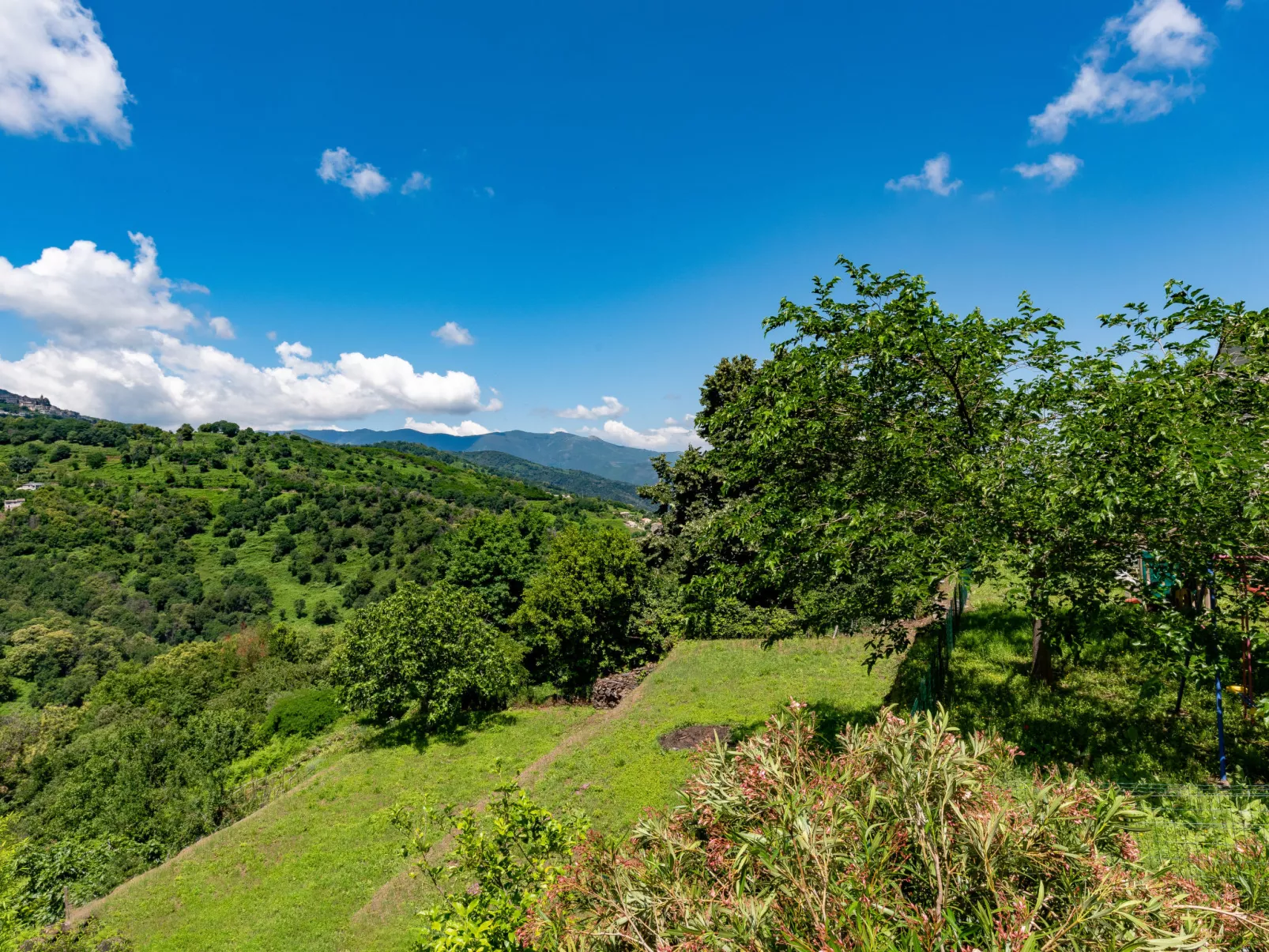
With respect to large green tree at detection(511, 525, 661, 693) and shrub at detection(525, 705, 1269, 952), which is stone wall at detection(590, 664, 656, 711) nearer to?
large green tree at detection(511, 525, 661, 693)

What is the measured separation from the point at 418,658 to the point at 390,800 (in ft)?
20.4

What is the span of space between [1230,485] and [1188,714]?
5.77 meters

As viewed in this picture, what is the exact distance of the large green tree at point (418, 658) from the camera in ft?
77.5

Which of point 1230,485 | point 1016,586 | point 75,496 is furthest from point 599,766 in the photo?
point 75,496

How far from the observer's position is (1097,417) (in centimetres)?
669

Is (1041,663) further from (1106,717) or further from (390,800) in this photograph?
(390,800)

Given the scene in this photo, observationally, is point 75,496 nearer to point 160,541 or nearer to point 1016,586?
point 160,541

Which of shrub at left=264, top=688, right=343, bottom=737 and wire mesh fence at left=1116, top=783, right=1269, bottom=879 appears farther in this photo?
shrub at left=264, top=688, right=343, bottom=737

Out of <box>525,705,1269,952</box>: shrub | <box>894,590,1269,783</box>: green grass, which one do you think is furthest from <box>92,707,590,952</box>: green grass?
<box>894,590,1269,783</box>: green grass

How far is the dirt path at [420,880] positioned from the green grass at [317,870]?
0.16ft

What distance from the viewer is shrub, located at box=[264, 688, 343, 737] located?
119 feet

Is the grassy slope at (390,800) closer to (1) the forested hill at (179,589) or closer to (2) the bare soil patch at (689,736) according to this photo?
(2) the bare soil patch at (689,736)

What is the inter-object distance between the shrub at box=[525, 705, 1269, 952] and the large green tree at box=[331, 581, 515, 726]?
2239cm

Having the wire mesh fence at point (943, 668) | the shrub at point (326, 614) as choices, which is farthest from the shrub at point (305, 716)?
the shrub at point (326, 614)
